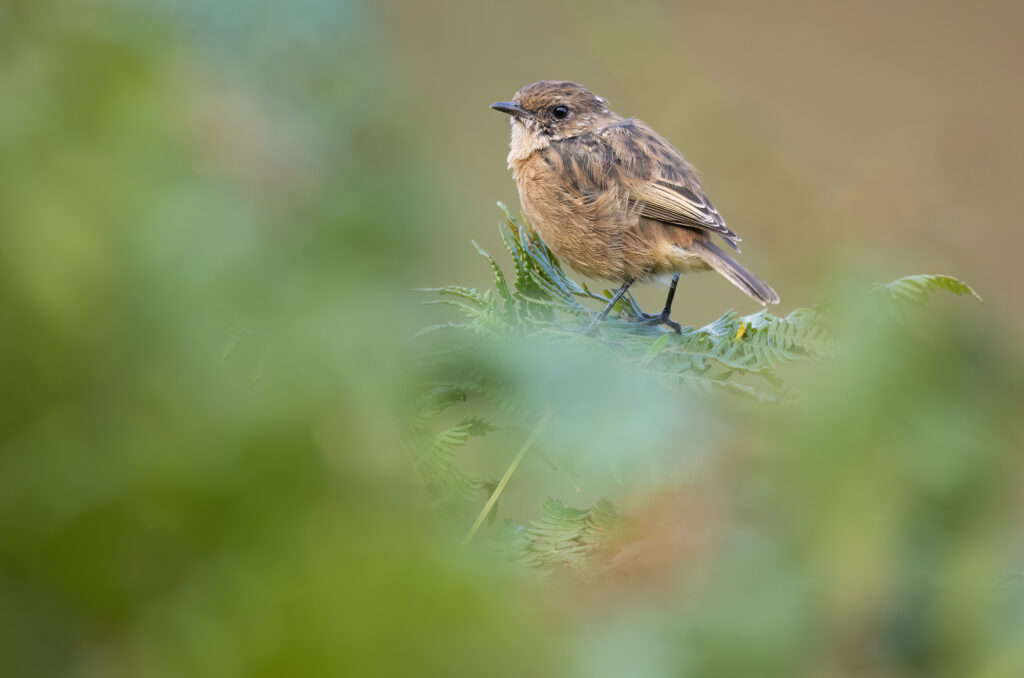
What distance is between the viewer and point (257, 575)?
0.92 ft

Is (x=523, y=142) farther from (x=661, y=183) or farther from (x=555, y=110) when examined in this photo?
(x=661, y=183)

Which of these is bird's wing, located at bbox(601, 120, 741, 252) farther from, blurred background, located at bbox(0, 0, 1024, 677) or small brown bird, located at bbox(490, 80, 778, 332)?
blurred background, located at bbox(0, 0, 1024, 677)

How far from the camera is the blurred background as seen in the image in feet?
0.93

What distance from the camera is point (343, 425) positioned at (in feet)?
1.04

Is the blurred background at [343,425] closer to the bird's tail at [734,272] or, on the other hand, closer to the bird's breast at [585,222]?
the bird's tail at [734,272]

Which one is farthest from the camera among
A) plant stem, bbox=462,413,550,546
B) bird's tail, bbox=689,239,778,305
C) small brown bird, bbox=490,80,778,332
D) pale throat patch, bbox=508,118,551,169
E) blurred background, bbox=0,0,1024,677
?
pale throat patch, bbox=508,118,551,169

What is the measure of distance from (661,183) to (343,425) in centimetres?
254

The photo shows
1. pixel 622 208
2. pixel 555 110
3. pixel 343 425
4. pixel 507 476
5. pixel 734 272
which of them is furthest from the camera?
pixel 555 110

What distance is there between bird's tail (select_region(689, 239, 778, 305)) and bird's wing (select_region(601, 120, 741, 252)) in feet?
0.16

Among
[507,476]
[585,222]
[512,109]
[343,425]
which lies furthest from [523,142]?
[343,425]

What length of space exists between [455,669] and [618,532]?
1.57 ft

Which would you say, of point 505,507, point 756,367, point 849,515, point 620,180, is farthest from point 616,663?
point 620,180

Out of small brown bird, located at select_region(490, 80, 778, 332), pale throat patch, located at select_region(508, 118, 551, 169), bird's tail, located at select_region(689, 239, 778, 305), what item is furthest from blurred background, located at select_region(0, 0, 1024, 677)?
pale throat patch, located at select_region(508, 118, 551, 169)

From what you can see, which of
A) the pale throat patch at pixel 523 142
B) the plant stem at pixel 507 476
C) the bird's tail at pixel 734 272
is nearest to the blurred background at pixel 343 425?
the plant stem at pixel 507 476
